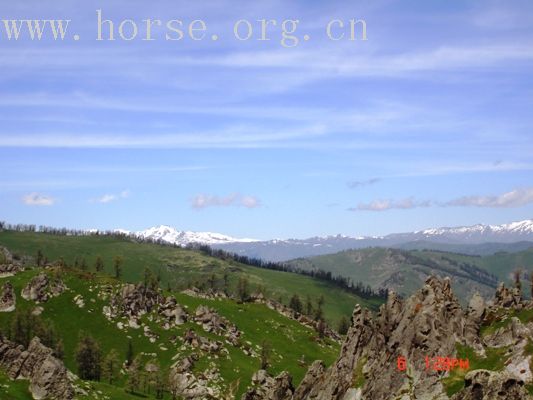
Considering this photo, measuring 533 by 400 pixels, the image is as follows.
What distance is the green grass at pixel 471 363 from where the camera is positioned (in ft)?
223

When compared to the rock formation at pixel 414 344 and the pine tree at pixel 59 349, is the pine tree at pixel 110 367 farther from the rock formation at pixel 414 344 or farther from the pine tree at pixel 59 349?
the rock formation at pixel 414 344

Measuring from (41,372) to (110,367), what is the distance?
61.2 m

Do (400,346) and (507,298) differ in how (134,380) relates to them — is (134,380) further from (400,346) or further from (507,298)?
(507,298)

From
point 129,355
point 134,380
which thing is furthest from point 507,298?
point 129,355

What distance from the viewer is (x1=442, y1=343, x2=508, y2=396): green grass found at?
2677 inches

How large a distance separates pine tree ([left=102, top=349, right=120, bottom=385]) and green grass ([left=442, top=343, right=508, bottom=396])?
410ft

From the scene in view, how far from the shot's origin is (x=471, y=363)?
7262 cm

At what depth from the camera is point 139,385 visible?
547ft

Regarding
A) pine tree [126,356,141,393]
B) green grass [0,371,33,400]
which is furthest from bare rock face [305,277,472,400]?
pine tree [126,356,141,393]

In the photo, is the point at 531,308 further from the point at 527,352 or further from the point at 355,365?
the point at 355,365

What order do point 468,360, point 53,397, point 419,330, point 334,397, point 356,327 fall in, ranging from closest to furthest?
1. point 468,360
2. point 419,330
3. point 334,397
4. point 356,327
5. point 53,397

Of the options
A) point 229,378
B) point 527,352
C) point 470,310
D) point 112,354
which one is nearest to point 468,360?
point 527,352

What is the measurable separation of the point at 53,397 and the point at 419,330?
73381 mm

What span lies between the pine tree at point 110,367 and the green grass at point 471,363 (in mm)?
125033
